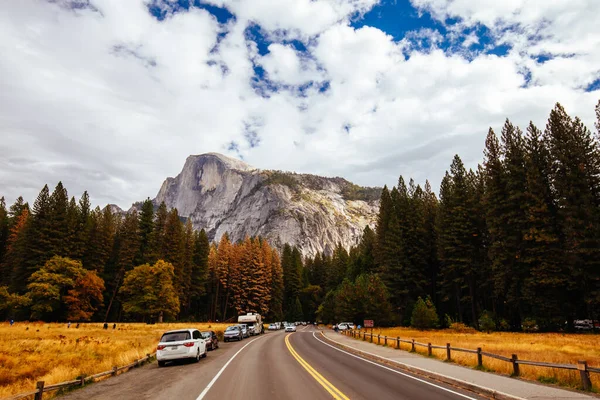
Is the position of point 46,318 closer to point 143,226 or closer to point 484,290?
point 143,226

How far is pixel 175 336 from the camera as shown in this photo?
1697 centimetres

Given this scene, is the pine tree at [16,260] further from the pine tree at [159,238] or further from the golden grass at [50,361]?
the golden grass at [50,361]

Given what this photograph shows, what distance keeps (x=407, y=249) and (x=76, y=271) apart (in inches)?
1966

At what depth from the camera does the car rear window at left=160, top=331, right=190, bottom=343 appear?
1663 centimetres

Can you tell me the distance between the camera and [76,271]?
51.5 m

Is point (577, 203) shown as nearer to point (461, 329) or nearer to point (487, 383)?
point (461, 329)

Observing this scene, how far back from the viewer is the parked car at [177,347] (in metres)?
16.1

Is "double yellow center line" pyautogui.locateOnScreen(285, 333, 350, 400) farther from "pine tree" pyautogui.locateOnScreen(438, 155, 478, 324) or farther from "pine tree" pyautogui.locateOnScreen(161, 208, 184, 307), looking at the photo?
"pine tree" pyautogui.locateOnScreen(161, 208, 184, 307)

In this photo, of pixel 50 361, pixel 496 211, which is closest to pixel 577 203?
pixel 496 211

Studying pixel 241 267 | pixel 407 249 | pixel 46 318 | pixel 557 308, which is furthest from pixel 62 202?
pixel 557 308

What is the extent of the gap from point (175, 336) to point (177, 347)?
86cm

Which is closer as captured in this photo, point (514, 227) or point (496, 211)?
point (514, 227)

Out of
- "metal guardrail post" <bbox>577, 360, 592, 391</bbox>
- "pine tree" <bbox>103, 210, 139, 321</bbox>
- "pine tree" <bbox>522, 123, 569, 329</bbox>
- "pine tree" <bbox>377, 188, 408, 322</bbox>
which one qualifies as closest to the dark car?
"metal guardrail post" <bbox>577, 360, 592, 391</bbox>

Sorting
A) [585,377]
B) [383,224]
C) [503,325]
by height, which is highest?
[383,224]
